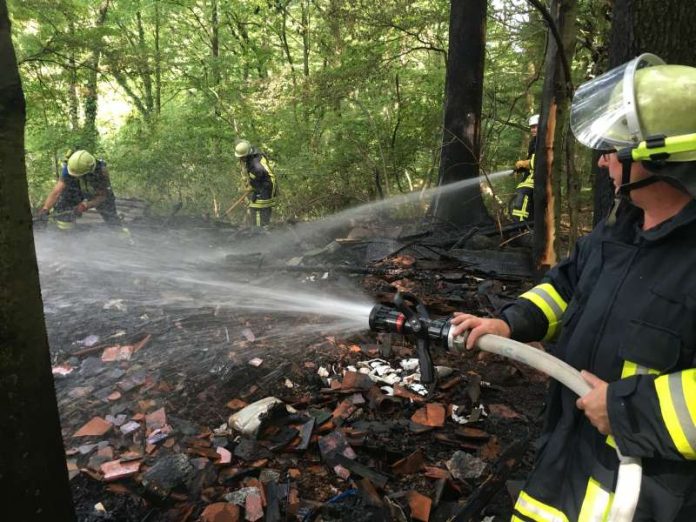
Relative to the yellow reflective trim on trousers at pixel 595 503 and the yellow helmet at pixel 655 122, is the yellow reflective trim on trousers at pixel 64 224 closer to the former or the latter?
the yellow helmet at pixel 655 122

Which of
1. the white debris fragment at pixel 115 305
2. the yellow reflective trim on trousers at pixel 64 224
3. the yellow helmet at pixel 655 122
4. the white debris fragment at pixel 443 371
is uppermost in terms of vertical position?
the yellow helmet at pixel 655 122

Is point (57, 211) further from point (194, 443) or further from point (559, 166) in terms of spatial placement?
point (559, 166)

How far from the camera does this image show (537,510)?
1670mm

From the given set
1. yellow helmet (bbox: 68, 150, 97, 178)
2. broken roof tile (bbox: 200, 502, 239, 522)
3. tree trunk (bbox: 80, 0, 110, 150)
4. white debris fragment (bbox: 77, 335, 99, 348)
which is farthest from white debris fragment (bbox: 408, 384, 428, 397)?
tree trunk (bbox: 80, 0, 110, 150)

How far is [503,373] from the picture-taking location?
3.89m

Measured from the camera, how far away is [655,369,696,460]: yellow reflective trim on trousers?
1.23 metres

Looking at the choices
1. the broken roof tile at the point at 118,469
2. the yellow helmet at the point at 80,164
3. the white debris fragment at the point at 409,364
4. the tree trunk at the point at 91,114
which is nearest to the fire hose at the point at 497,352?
the broken roof tile at the point at 118,469

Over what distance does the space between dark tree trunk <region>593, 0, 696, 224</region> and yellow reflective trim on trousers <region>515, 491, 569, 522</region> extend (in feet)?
9.73

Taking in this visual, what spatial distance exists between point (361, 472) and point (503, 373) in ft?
5.46

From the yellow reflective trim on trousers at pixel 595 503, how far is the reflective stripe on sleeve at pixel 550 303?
1.94 ft

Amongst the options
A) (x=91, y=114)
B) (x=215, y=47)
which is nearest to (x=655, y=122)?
(x=91, y=114)

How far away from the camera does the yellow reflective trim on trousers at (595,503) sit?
1.47 metres

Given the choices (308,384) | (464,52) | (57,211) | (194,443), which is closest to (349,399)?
(308,384)

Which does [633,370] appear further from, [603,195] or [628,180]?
[603,195]
